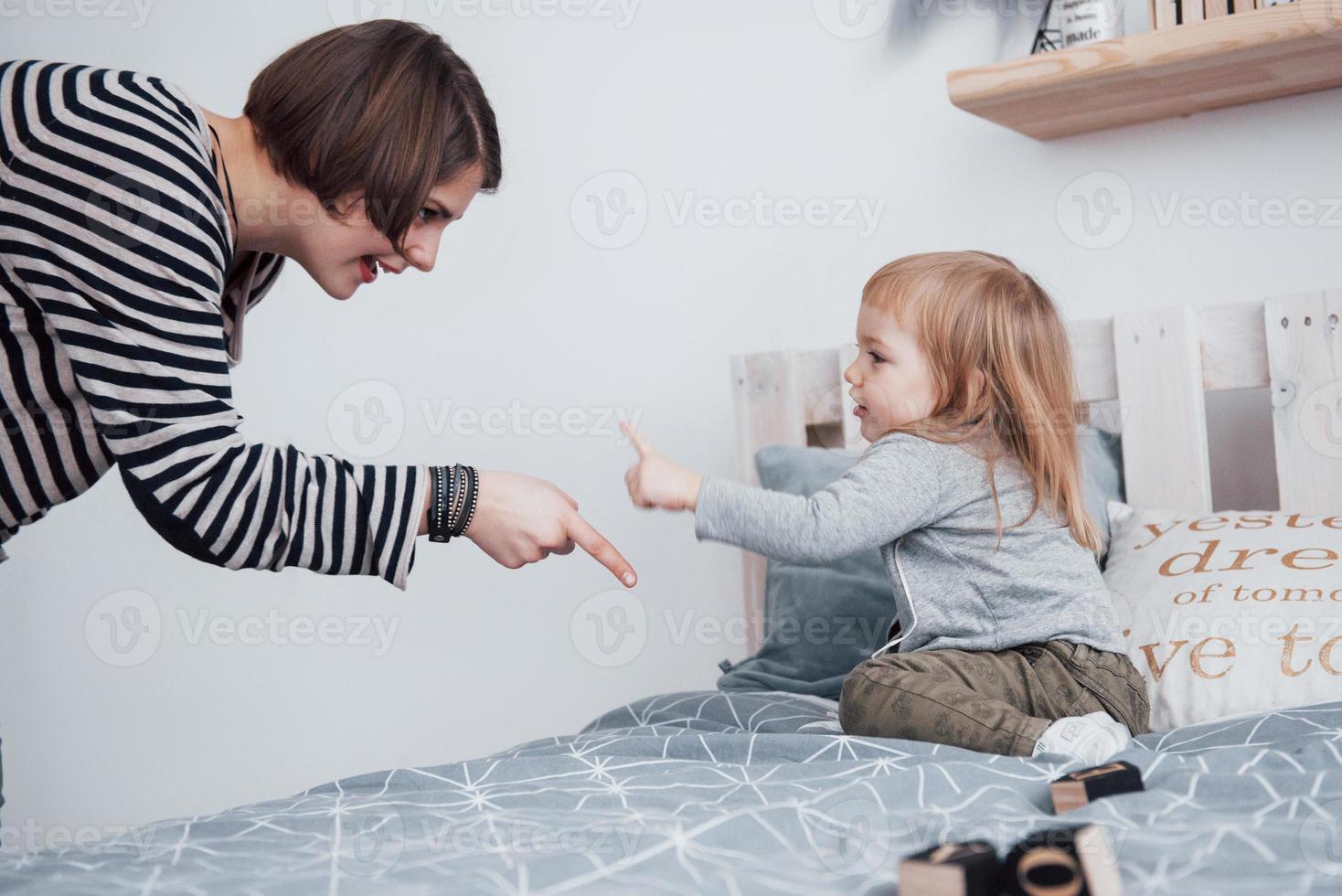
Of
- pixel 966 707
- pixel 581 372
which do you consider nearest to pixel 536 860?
pixel 966 707

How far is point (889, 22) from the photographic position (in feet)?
6.20

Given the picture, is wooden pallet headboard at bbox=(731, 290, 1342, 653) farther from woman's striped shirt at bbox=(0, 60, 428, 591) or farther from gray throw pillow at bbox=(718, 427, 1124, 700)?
woman's striped shirt at bbox=(0, 60, 428, 591)

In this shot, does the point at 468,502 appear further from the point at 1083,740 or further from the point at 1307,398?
the point at 1307,398

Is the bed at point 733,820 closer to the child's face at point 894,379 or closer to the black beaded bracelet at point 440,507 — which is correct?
the black beaded bracelet at point 440,507

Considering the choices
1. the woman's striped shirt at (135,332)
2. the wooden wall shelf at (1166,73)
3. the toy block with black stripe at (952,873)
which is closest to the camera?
the toy block with black stripe at (952,873)

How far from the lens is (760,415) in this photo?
1.87 metres

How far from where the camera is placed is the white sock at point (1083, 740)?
1.01 m

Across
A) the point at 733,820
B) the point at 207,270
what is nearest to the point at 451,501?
the point at 207,270

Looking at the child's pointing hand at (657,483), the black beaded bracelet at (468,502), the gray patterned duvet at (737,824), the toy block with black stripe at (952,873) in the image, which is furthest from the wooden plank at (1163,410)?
the toy block with black stripe at (952,873)

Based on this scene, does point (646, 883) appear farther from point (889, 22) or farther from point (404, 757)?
point (404, 757)

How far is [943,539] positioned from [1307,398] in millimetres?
566

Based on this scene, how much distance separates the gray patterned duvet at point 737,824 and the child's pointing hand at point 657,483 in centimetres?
24

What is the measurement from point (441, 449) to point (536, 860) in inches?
62.6

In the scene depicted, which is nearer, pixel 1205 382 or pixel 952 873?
pixel 952 873
